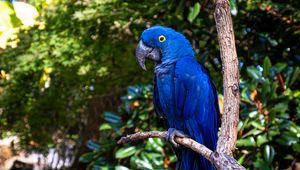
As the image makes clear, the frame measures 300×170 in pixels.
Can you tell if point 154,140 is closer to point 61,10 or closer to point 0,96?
point 61,10

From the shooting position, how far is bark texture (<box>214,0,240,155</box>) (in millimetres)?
1027

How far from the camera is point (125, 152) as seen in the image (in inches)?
87.4

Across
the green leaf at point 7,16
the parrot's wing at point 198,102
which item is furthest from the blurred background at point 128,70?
the parrot's wing at point 198,102

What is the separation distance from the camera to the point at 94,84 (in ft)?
10.8

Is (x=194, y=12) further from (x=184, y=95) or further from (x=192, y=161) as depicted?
(x=192, y=161)

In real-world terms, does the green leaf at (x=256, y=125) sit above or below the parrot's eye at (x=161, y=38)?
below

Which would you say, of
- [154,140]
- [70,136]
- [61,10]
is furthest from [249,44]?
[70,136]

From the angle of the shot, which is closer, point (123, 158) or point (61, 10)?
point (123, 158)

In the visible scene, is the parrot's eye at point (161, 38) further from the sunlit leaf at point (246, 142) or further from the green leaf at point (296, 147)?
the green leaf at point (296, 147)

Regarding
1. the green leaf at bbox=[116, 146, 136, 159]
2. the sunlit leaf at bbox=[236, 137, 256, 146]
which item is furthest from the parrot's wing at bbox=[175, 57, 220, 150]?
the green leaf at bbox=[116, 146, 136, 159]

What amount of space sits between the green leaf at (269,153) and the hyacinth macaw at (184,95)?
54 cm

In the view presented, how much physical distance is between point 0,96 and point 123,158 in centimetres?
136

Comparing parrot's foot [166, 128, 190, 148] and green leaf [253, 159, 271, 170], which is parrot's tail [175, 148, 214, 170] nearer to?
parrot's foot [166, 128, 190, 148]

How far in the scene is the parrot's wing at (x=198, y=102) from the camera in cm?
147
